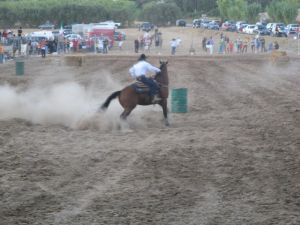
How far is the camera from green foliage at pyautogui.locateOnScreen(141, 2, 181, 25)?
118 m

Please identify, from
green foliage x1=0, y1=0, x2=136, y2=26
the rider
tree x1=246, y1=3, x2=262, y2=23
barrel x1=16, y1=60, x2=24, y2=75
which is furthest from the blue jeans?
green foliage x1=0, y1=0, x2=136, y2=26

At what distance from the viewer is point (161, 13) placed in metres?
119

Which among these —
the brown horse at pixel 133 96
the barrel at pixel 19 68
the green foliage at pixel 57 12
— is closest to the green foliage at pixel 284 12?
the green foliage at pixel 57 12

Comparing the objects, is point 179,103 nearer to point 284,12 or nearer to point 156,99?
point 156,99

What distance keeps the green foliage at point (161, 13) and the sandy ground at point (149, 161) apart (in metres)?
96.4

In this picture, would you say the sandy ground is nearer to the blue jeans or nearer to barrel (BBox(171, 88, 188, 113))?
barrel (BBox(171, 88, 188, 113))

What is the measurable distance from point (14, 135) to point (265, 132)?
595 centimetres

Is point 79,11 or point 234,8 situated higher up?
point 234,8

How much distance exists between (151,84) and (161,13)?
10459 centimetres

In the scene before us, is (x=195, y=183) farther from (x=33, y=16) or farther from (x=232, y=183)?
(x=33, y=16)

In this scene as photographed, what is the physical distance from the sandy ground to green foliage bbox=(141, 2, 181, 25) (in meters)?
96.4

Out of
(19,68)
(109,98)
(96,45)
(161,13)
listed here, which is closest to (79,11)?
(161,13)

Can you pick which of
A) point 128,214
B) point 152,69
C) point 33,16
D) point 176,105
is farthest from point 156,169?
point 33,16

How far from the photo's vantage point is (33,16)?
107062 mm
